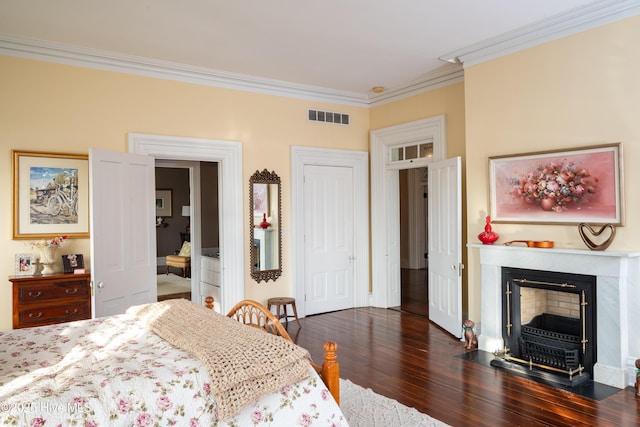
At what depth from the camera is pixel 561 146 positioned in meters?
4.19

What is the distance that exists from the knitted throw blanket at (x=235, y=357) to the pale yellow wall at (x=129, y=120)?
2573 mm

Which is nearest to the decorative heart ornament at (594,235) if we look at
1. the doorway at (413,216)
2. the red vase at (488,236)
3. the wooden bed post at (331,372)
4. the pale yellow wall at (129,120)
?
the red vase at (488,236)

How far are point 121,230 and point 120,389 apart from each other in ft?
9.13

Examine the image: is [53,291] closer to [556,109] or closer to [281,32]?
[281,32]

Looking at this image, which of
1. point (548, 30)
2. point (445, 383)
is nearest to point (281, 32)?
point (548, 30)

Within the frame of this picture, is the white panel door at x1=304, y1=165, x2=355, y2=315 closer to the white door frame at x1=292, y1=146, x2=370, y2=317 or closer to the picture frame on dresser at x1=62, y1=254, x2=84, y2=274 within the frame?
the white door frame at x1=292, y1=146, x2=370, y2=317

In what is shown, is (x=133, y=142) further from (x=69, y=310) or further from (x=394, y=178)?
(x=394, y=178)

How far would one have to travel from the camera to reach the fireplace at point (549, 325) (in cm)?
390

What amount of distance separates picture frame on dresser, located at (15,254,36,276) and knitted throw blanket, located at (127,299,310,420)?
220 cm

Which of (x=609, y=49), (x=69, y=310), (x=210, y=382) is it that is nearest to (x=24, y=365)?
(x=210, y=382)

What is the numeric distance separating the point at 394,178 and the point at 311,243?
4.87ft

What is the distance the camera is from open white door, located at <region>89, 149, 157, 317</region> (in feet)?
14.0

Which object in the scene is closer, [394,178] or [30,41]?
[30,41]

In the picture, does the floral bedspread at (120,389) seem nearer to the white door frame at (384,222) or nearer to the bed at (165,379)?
the bed at (165,379)
